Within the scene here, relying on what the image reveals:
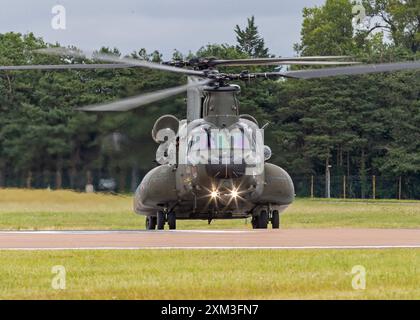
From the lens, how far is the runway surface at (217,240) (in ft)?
80.7

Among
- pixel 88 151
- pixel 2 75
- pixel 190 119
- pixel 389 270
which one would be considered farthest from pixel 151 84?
pixel 389 270

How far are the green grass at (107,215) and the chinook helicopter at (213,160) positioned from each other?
221 inches

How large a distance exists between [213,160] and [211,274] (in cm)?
1410

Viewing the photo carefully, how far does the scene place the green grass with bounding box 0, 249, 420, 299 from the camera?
16547 mm

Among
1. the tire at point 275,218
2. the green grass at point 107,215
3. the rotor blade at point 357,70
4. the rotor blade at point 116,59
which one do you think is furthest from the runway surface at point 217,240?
the green grass at point 107,215

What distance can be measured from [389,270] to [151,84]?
2377 centimetres

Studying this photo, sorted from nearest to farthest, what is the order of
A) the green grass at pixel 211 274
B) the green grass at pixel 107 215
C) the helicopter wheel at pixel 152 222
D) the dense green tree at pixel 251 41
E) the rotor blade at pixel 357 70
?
1. the green grass at pixel 211 274
2. the rotor blade at pixel 357 70
3. the helicopter wheel at pixel 152 222
4. the green grass at pixel 107 215
5. the dense green tree at pixel 251 41

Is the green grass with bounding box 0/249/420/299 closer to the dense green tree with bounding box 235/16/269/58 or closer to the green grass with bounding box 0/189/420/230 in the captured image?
the green grass with bounding box 0/189/420/230

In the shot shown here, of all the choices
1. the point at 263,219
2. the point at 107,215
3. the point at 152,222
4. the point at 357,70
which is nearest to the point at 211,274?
the point at 357,70

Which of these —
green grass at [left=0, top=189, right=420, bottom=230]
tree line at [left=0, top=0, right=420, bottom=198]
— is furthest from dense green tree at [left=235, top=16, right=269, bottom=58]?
green grass at [left=0, top=189, right=420, bottom=230]

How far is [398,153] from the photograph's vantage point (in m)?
82.9

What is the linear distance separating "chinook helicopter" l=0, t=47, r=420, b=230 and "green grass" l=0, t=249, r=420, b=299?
9137 mm

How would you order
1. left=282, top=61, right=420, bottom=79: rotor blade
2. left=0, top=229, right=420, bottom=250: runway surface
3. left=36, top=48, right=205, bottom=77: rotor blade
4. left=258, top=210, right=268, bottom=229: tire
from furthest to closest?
left=258, top=210, right=268, bottom=229: tire, left=282, top=61, right=420, bottom=79: rotor blade, left=36, top=48, right=205, bottom=77: rotor blade, left=0, top=229, right=420, bottom=250: runway surface

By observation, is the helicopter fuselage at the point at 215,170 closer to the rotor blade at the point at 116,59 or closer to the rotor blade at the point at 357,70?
the rotor blade at the point at 116,59
